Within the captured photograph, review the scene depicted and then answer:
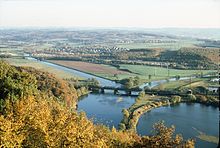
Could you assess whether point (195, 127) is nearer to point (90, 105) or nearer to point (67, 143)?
point (90, 105)

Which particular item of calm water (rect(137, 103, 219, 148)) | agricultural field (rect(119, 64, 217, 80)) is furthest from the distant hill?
calm water (rect(137, 103, 219, 148))

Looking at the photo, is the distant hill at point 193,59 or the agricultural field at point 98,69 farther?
the distant hill at point 193,59

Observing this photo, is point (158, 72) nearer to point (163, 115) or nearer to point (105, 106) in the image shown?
point (105, 106)

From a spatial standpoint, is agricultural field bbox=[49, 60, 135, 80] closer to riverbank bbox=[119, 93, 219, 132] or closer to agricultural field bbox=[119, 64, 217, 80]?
agricultural field bbox=[119, 64, 217, 80]

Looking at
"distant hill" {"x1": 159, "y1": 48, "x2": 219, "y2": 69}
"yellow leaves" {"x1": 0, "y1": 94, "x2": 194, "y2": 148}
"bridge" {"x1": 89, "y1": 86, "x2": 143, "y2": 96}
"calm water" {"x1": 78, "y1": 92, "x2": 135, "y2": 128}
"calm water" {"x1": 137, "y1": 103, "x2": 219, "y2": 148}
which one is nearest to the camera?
"yellow leaves" {"x1": 0, "y1": 94, "x2": 194, "y2": 148}

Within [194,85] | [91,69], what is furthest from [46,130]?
[91,69]

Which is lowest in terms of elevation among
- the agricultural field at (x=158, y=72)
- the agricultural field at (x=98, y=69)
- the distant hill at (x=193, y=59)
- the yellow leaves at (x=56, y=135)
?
the agricultural field at (x=98, y=69)

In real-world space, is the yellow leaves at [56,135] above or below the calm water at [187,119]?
above

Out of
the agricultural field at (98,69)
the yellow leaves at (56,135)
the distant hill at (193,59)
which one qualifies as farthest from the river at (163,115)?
the distant hill at (193,59)

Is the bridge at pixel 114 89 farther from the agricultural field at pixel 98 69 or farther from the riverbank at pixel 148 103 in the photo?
the agricultural field at pixel 98 69
